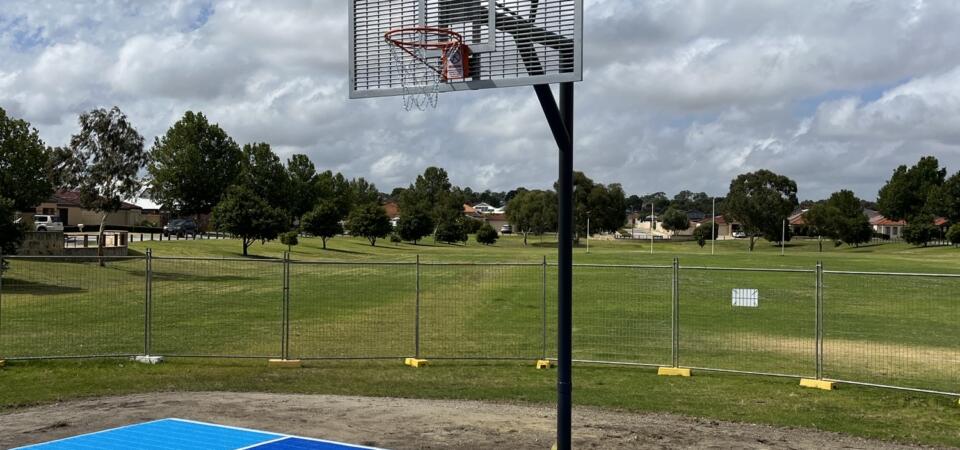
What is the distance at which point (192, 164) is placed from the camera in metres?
Result: 85.8

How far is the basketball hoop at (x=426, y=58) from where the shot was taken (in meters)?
7.84

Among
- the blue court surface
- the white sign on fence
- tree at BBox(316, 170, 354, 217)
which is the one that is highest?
tree at BBox(316, 170, 354, 217)

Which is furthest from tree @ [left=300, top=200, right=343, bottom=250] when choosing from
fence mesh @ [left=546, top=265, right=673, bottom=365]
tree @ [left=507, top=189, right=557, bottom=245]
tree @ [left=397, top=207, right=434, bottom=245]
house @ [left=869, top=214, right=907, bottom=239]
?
house @ [left=869, top=214, right=907, bottom=239]

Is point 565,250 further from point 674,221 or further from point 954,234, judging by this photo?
point 674,221

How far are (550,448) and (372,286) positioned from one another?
23071 mm

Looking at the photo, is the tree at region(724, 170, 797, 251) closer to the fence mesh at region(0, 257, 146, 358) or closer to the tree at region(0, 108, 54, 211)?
the tree at region(0, 108, 54, 211)

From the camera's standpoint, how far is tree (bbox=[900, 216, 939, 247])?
94.9 metres

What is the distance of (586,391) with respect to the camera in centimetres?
1288

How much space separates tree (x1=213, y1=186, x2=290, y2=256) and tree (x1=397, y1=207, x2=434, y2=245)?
34.6m

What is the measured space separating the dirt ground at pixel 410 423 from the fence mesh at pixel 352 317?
4191 millimetres

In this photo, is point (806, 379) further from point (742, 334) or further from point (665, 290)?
point (665, 290)

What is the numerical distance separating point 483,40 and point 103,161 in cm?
4221

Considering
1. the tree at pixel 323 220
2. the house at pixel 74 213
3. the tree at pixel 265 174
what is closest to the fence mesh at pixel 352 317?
the tree at pixel 323 220

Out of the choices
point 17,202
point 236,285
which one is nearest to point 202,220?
point 17,202
